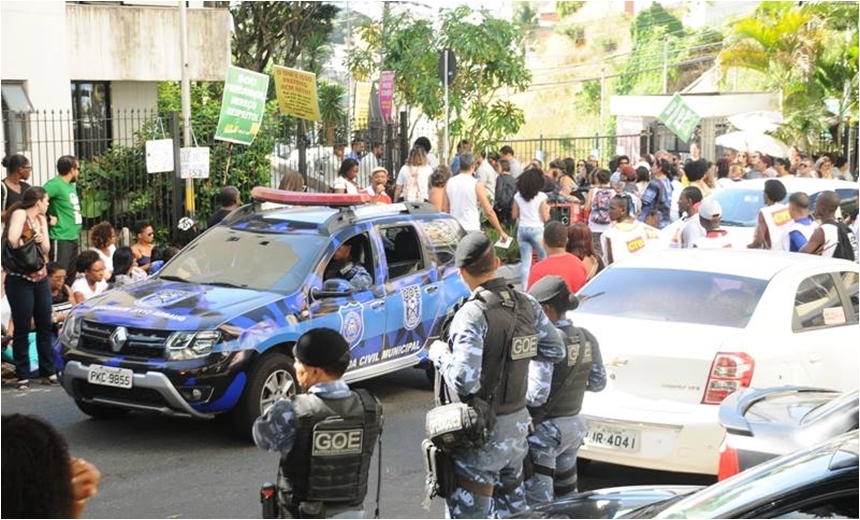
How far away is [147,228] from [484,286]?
7552mm

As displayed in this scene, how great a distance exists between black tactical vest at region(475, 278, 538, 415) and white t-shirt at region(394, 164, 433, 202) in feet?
37.7

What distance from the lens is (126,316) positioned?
29.8ft

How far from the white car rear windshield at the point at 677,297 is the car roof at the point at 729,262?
64mm

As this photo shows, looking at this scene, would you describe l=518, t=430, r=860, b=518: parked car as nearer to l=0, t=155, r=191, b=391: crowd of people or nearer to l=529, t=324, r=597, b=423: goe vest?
l=529, t=324, r=597, b=423: goe vest

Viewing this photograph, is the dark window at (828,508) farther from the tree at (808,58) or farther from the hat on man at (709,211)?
the tree at (808,58)

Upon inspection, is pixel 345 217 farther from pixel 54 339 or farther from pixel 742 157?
pixel 742 157

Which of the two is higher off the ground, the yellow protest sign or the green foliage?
the green foliage

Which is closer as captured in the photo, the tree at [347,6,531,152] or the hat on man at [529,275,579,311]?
the hat on man at [529,275,579,311]

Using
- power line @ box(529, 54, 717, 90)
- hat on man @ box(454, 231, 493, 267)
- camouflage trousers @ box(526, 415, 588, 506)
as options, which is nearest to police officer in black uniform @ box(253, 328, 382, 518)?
hat on man @ box(454, 231, 493, 267)

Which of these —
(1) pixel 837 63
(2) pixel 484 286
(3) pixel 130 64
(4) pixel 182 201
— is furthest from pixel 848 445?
(1) pixel 837 63

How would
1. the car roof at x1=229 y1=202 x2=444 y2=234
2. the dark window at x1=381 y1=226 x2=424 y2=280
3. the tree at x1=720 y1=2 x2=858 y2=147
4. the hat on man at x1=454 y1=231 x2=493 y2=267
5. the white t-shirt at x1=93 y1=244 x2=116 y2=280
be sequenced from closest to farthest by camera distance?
the hat on man at x1=454 y1=231 x2=493 y2=267, the car roof at x1=229 y1=202 x2=444 y2=234, the dark window at x1=381 y1=226 x2=424 y2=280, the white t-shirt at x1=93 y1=244 x2=116 y2=280, the tree at x1=720 y1=2 x2=858 y2=147

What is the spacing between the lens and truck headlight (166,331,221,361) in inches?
348

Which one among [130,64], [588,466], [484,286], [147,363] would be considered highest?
[130,64]

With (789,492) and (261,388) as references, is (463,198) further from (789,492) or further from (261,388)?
(789,492)
